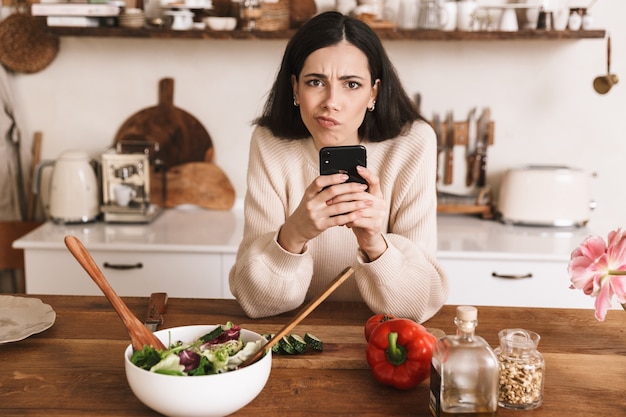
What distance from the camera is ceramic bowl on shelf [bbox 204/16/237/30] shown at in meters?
2.92

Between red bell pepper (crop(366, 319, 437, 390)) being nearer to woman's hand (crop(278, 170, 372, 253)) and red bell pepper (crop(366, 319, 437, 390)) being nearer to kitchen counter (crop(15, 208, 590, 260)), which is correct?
woman's hand (crop(278, 170, 372, 253))

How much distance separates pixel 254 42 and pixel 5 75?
103 cm

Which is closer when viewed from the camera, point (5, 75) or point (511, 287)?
point (511, 287)

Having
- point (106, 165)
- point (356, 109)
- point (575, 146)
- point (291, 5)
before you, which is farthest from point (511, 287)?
point (106, 165)

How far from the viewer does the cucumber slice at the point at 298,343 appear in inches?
53.9

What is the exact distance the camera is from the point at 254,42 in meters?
3.15

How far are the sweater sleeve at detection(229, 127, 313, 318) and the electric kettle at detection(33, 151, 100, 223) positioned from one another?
3.81 ft

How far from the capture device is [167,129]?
3176 millimetres

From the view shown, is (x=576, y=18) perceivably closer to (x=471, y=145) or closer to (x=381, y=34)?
(x=471, y=145)

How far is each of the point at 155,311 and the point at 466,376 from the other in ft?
2.39

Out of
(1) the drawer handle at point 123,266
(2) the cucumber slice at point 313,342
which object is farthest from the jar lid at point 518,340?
(1) the drawer handle at point 123,266

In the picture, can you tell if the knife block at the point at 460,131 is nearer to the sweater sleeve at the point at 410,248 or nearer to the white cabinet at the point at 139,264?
the white cabinet at the point at 139,264

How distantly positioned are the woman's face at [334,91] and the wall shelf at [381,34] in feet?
3.69

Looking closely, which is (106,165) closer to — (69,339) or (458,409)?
(69,339)
